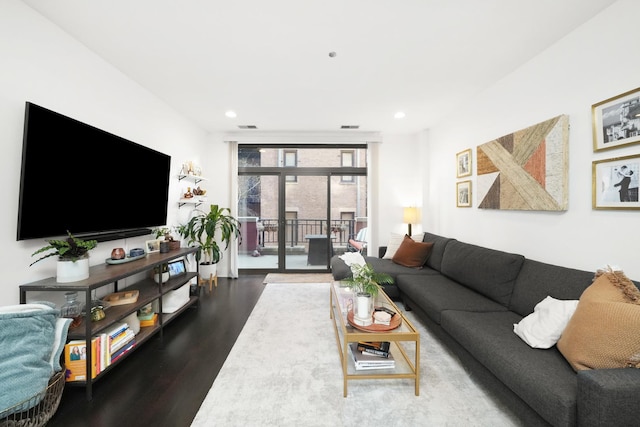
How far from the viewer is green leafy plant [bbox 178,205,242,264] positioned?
386 cm

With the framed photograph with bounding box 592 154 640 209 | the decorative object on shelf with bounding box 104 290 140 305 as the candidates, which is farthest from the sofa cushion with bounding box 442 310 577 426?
the decorative object on shelf with bounding box 104 290 140 305

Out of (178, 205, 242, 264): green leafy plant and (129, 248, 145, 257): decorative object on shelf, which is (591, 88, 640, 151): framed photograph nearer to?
(129, 248, 145, 257): decorative object on shelf

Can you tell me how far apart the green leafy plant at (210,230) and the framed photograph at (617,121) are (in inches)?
170

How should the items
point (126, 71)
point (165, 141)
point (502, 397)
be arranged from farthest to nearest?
point (165, 141), point (126, 71), point (502, 397)

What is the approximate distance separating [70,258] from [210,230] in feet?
7.12

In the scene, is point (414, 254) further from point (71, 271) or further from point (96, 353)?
point (71, 271)

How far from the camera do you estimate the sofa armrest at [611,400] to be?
1045 mm

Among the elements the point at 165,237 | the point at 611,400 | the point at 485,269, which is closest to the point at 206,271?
the point at 165,237

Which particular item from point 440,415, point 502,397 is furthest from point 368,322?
point 502,397

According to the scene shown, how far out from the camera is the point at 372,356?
1.88m

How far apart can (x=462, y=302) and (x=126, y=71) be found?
399 centimetres

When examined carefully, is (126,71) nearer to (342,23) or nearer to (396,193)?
(342,23)

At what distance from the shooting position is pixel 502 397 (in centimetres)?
152

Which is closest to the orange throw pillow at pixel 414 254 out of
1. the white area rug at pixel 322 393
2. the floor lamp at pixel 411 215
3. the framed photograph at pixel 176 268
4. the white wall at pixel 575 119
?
the white wall at pixel 575 119
